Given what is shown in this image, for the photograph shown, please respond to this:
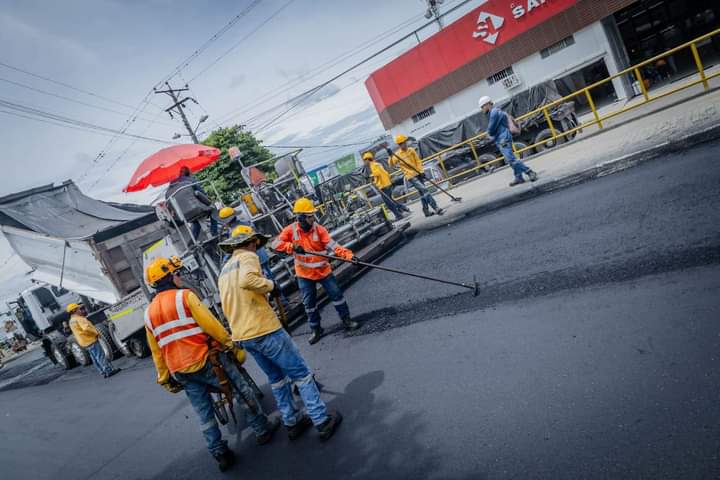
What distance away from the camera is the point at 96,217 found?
10.3m

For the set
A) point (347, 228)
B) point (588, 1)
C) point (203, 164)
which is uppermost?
point (588, 1)

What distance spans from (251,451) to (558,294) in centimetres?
316

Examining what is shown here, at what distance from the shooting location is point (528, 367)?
293 centimetres

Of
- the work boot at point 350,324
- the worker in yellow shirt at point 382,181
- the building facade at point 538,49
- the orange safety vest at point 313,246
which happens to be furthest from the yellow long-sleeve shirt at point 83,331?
the building facade at point 538,49

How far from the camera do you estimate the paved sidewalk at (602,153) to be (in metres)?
6.44

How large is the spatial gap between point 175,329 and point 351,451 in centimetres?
170

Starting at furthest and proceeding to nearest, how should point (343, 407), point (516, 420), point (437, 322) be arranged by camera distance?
point (437, 322)
point (343, 407)
point (516, 420)

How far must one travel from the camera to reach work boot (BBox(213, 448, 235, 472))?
3417mm

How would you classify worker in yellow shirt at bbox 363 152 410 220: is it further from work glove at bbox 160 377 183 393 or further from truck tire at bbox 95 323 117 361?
truck tire at bbox 95 323 117 361

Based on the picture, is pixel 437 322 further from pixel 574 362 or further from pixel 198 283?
pixel 198 283

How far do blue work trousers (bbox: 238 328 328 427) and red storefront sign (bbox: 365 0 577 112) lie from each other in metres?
24.1

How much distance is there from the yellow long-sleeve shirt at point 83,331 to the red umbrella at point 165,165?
3.37 m

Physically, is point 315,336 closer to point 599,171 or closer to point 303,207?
point 303,207

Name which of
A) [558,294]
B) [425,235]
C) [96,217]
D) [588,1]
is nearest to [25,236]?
[96,217]
